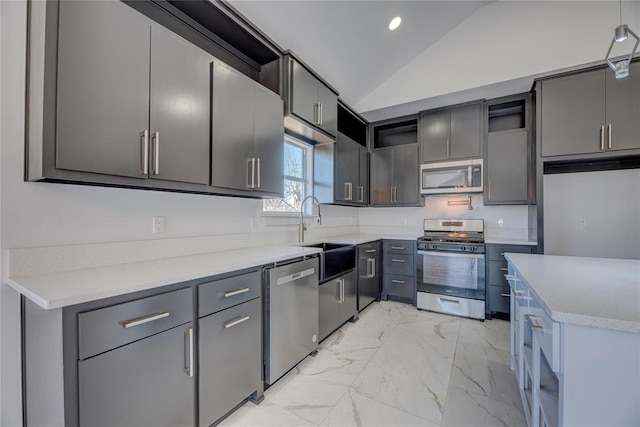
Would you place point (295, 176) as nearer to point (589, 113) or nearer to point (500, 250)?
point (500, 250)

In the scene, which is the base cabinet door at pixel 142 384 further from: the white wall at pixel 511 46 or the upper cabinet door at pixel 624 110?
the upper cabinet door at pixel 624 110

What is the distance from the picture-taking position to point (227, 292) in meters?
1.50

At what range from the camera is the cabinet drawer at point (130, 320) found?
0.97m

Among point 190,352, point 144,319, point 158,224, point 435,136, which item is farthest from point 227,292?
point 435,136

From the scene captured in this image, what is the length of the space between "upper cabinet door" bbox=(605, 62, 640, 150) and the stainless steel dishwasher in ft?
10.4

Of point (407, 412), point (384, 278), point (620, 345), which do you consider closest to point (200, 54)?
point (620, 345)

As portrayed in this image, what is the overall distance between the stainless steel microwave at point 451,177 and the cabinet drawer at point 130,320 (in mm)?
3339

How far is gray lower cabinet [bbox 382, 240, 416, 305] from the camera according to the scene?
358 centimetres

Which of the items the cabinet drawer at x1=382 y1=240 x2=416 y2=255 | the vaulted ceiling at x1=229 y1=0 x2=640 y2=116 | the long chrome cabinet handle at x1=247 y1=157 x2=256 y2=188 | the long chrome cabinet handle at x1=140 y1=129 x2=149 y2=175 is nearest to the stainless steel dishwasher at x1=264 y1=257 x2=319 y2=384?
the long chrome cabinet handle at x1=247 y1=157 x2=256 y2=188

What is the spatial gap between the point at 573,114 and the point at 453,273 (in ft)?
6.89

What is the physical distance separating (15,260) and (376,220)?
13.4 ft

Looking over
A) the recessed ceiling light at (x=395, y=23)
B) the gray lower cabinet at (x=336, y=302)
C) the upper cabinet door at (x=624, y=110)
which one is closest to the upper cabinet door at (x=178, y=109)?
the gray lower cabinet at (x=336, y=302)

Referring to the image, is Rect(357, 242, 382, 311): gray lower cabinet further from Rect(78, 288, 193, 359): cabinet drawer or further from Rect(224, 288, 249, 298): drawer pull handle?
Rect(78, 288, 193, 359): cabinet drawer

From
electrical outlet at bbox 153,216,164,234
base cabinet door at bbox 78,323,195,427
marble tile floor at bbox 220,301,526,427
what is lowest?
marble tile floor at bbox 220,301,526,427
